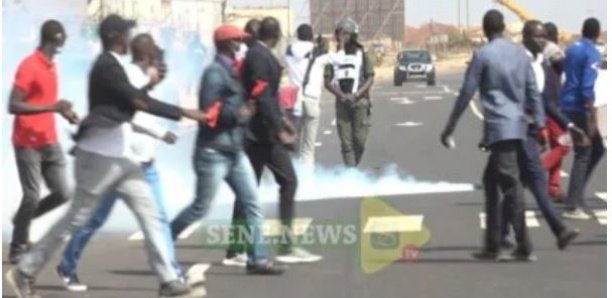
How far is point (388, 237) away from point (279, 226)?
3.40 ft

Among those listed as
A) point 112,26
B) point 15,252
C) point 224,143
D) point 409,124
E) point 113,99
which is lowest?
point 409,124

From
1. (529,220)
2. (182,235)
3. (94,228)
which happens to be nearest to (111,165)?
(94,228)

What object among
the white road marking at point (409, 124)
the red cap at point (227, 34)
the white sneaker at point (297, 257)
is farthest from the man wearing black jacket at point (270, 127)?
the white road marking at point (409, 124)

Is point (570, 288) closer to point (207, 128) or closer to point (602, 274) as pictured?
point (602, 274)

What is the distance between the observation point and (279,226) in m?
10.9

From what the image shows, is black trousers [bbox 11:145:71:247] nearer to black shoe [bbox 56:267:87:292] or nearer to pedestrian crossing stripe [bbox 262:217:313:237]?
black shoe [bbox 56:267:87:292]

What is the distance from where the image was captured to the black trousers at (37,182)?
10.2 metres

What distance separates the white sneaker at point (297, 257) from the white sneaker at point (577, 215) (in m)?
2.85

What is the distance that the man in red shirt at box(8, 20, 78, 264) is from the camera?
389 inches

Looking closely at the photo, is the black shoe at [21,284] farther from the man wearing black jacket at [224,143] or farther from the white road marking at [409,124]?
the white road marking at [409,124]

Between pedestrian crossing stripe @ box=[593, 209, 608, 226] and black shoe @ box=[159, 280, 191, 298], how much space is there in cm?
445

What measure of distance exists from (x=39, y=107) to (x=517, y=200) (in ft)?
10.2

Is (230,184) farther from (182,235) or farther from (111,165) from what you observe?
(182,235)

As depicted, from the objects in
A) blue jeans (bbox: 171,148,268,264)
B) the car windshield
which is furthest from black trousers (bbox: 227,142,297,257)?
the car windshield
